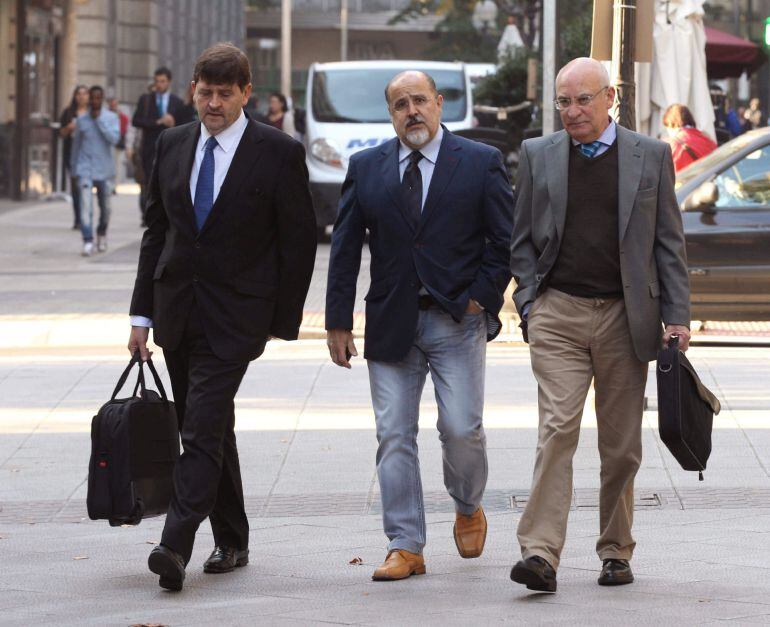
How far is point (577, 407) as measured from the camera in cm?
619

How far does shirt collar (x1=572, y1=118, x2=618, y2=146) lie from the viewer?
6.23m

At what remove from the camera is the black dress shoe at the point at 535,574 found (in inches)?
235

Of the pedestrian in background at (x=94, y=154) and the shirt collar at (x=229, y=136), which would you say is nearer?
the shirt collar at (x=229, y=136)

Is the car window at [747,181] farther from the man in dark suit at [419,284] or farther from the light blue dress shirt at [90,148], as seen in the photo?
the light blue dress shirt at [90,148]

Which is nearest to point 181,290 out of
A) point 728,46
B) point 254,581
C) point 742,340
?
point 254,581

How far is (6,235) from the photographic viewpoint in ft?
75.6

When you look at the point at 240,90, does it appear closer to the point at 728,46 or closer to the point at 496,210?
the point at 496,210

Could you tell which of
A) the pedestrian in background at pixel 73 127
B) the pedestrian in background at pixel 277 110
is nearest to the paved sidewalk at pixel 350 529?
the pedestrian in background at pixel 73 127

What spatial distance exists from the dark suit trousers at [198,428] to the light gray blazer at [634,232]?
1.04 meters

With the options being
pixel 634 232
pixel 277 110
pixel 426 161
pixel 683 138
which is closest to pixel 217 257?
pixel 426 161

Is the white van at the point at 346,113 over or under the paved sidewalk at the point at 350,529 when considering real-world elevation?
over

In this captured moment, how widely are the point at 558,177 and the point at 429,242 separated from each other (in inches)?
21.2

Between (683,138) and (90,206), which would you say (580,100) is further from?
(90,206)

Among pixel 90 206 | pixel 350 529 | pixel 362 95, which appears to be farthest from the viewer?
pixel 362 95
